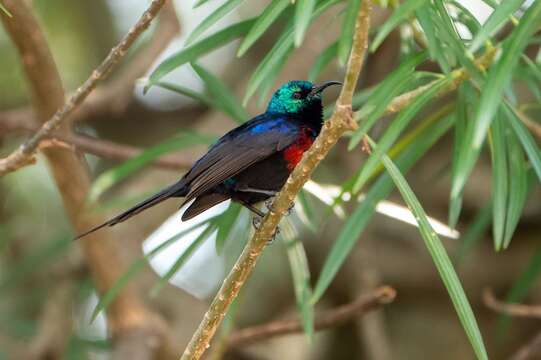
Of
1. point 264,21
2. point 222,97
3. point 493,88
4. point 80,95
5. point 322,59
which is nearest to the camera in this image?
point 493,88

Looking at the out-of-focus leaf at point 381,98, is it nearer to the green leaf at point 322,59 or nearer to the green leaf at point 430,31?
the green leaf at point 430,31

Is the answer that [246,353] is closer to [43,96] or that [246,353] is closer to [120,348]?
[120,348]

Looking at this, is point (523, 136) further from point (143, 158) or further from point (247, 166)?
point (143, 158)

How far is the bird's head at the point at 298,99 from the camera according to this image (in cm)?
385

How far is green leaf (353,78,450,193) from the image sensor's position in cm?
242

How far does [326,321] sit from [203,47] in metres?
1.23

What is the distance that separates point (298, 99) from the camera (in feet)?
12.7

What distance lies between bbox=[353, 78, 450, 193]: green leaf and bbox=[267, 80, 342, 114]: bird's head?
3.99 ft

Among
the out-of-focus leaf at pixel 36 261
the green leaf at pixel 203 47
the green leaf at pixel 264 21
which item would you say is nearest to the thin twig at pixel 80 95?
the green leaf at pixel 264 21

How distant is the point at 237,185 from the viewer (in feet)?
11.6

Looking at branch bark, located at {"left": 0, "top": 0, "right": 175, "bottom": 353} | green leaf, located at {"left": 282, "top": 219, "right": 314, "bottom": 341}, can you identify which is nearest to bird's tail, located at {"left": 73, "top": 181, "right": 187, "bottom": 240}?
branch bark, located at {"left": 0, "top": 0, "right": 175, "bottom": 353}

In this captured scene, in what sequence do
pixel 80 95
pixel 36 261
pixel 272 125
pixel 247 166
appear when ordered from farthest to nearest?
pixel 36 261
pixel 272 125
pixel 247 166
pixel 80 95

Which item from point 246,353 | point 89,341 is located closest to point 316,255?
point 246,353

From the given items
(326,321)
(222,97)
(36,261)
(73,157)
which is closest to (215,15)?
(222,97)
